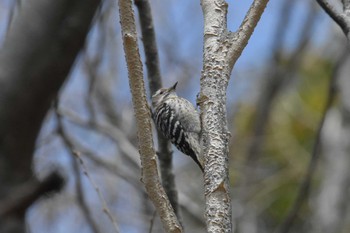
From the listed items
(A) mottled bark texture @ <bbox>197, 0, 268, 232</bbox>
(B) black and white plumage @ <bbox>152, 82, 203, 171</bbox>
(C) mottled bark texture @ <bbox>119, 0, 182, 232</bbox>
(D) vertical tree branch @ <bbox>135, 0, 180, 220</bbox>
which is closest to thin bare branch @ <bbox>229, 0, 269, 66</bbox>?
(A) mottled bark texture @ <bbox>197, 0, 268, 232</bbox>

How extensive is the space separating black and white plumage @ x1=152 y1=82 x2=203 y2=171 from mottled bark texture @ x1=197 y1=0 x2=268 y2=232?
1.64 meters

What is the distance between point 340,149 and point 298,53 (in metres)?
1.76

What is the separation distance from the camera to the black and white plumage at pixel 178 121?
458cm

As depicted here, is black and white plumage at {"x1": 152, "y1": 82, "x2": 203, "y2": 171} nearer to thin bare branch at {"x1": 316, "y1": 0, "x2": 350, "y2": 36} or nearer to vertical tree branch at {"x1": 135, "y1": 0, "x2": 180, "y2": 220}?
vertical tree branch at {"x1": 135, "y1": 0, "x2": 180, "y2": 220}

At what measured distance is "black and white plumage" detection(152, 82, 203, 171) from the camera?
4.58 metres

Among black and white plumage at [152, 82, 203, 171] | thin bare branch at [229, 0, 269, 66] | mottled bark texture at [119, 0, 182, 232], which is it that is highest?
black and white plumage at [152, 82, 203, 171]

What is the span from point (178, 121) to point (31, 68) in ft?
4.23

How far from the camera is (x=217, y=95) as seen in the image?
2531 millimetres

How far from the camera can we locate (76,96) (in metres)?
9.48

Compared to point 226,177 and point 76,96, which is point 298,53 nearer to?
point 76,96

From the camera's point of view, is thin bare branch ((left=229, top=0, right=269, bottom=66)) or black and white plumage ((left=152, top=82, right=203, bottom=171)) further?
black and white plumage ((left=152, top=82, right=203, bottom=171))

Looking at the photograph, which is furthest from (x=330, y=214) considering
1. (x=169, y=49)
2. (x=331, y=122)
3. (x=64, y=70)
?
(x=64, y=70)

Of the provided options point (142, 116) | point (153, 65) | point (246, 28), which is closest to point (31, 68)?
point (153, 65)

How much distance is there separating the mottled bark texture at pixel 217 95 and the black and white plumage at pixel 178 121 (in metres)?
1.64
